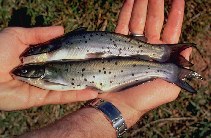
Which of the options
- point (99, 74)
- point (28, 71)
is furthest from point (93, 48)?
point (28, 71)

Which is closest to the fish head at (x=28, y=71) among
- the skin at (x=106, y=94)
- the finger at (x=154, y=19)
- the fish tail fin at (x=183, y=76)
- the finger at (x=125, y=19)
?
the skin at (x=106, y=94)

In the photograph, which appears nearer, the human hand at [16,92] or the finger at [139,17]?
the human hand at [16,92]

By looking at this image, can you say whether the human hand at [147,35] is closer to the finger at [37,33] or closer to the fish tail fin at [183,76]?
the fish tail fin at [183,76]

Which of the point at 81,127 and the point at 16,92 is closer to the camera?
the point at 81,127

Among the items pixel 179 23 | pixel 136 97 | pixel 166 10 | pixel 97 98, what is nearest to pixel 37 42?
pixel 97 98

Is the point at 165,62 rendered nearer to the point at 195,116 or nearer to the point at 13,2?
the point at 195,116

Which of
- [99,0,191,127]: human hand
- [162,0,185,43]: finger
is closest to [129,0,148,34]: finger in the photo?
[99,0,191,127]: human hand

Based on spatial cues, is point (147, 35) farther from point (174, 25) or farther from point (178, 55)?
point (178, 55)
